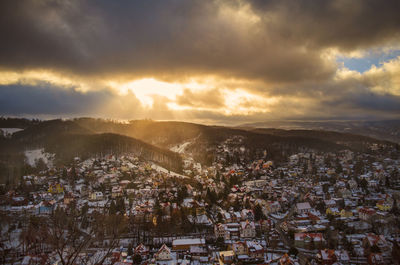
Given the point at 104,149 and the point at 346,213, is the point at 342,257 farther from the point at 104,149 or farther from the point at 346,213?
the point at 104,149

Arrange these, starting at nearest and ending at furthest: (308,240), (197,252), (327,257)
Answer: (327,257)
(197,252)
(308,240)

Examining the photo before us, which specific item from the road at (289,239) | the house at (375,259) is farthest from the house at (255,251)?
the house at (375,259)

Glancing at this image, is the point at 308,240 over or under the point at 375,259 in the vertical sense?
under

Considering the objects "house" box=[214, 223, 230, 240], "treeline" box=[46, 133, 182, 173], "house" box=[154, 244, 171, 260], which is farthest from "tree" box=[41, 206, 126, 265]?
"treeline" box=[46, 133, 182, 173]

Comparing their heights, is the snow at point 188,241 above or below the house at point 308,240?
below

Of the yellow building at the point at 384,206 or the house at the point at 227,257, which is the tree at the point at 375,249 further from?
the yellow building at the point at 384,206

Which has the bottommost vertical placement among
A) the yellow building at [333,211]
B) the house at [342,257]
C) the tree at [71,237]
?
the yellow building at [333,211]

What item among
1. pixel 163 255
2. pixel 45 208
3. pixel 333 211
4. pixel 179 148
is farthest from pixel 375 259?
pixel 179 148

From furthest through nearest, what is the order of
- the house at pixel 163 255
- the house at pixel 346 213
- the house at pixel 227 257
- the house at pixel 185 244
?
the house at pixel 346 213
the house at pixel 185 244
the house at pixel 163 255
the house at pixel 227 257
